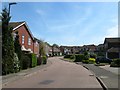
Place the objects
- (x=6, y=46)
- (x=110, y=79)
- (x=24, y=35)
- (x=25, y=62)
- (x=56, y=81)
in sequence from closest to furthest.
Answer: (x=56, y=81) < (x=110, y=79) < (x=6, y=46) < (x=25, y=62) < (x=24, y=35)

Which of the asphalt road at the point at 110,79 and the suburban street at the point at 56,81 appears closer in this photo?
the asphalt road at the point at 110,79

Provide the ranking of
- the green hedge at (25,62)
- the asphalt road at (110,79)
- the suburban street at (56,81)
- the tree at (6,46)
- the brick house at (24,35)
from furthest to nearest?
the brick house at (24,35) < the green hedge at (25,62) < the tree at (6,46) < the suburban street at (56,81) < the asphalt road at (110,79)

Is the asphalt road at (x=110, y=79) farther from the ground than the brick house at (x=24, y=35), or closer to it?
closer to it

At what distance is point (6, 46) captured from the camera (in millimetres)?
24750

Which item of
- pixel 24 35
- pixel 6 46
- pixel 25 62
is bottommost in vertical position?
pixel 25 62

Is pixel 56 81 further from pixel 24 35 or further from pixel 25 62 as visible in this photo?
pixel 24 35

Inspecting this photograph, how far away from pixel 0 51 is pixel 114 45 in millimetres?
64895

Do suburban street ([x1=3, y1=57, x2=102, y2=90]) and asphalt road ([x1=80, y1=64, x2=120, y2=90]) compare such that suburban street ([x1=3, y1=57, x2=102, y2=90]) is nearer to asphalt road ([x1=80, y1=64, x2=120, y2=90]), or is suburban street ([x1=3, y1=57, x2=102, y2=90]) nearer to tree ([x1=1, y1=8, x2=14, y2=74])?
asphalt road ([x1=80, y1=64, x2=120, y2=90])

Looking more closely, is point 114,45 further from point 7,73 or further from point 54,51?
point 54,51

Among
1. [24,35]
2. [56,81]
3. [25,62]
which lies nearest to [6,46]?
[56,81]

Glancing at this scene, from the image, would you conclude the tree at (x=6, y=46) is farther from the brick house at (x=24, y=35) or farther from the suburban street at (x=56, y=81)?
the brick house at (x=24, y=35)

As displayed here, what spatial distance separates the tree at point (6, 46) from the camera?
24.4 metres

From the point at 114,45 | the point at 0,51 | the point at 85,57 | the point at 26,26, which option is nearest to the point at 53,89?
the point at 0,51

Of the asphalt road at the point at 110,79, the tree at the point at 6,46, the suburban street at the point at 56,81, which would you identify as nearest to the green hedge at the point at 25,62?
the tree at the point at 6,46
